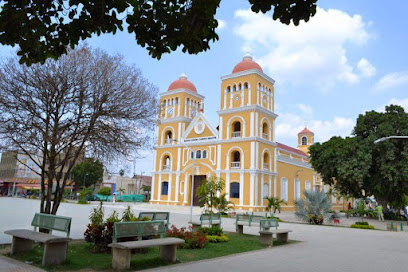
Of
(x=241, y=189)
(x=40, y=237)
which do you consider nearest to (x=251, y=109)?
(x=241, y=189)

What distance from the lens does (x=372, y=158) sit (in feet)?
89.3

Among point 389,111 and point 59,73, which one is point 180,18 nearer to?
point 59,73

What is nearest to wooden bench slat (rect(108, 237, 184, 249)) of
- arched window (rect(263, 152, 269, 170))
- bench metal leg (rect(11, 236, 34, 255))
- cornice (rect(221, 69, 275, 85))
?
bench metal leg (rect(11, 236, 34, 255))

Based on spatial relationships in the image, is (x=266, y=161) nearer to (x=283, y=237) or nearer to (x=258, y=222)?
(x=258, y=222)

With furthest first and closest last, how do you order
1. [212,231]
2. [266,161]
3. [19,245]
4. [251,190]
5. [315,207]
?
[266,161] < [251,190] < [315,207] < [212,231] < [19,245]

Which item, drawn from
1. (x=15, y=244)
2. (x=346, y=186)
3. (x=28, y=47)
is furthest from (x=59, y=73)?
(x=346, y=186)

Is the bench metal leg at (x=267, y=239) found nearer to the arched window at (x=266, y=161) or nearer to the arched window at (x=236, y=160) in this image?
the arched window at (x=236, y=160)

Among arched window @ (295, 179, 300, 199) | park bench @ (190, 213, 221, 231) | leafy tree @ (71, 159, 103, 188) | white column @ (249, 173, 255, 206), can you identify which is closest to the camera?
park bench @ (190, 213, 221, 231)

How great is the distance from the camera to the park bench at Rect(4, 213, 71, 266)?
21.1ft

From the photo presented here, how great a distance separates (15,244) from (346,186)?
26841 mm

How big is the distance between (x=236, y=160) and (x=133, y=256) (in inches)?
1157

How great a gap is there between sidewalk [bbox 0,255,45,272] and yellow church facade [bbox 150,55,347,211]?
23.3 meters

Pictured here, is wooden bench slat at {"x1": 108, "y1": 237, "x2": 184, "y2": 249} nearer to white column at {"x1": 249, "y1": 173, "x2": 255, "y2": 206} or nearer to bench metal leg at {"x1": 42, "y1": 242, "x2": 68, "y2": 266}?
bench metal leg at {"x1": 42, "y1": 242, "x2": 68, "y2": 266}

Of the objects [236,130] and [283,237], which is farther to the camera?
[236,130]
